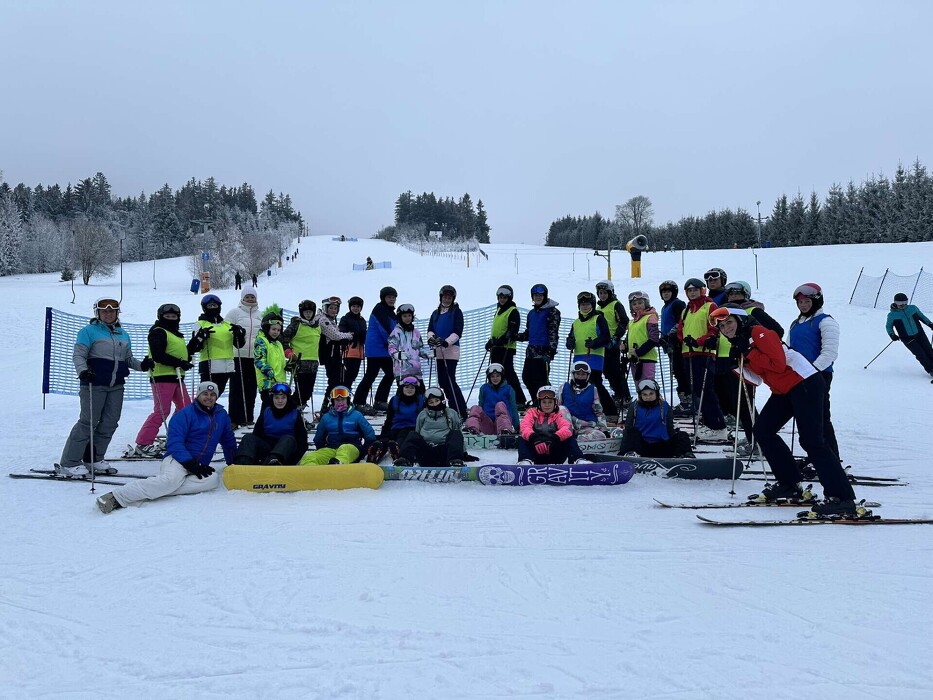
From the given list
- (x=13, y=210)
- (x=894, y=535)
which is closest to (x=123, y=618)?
(x=894, y=535)

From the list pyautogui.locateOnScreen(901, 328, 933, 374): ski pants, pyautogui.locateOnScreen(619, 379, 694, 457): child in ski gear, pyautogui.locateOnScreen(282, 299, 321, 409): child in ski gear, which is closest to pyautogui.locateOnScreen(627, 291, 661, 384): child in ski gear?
pyautogui.locateOnScreen(619, 379, 694, 457): child in ski gear

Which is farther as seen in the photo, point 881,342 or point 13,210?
point 13,210

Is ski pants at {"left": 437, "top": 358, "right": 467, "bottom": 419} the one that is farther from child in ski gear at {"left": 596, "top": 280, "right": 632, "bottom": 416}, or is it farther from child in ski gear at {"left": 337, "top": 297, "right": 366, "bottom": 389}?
child in ski gear at {"left": 596, "top": 280, "right": 632, "bottom": 416}

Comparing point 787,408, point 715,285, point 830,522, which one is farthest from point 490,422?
point 830,522

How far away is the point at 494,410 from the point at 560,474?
2033 mm

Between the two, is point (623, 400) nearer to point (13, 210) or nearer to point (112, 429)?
point (112, 429)

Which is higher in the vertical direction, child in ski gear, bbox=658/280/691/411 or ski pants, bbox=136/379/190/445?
child in ski gear, bbox=658/280/691/411

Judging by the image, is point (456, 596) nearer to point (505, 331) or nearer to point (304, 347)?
point (505, 331)

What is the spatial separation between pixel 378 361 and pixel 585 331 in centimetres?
268

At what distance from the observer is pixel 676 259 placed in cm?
2755

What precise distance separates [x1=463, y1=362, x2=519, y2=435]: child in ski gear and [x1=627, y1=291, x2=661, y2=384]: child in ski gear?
1.50 metres

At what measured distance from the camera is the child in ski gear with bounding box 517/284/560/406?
7.85 m

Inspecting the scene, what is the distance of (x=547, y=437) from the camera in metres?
5.89

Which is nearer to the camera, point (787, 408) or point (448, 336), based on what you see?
point (787, 408)
